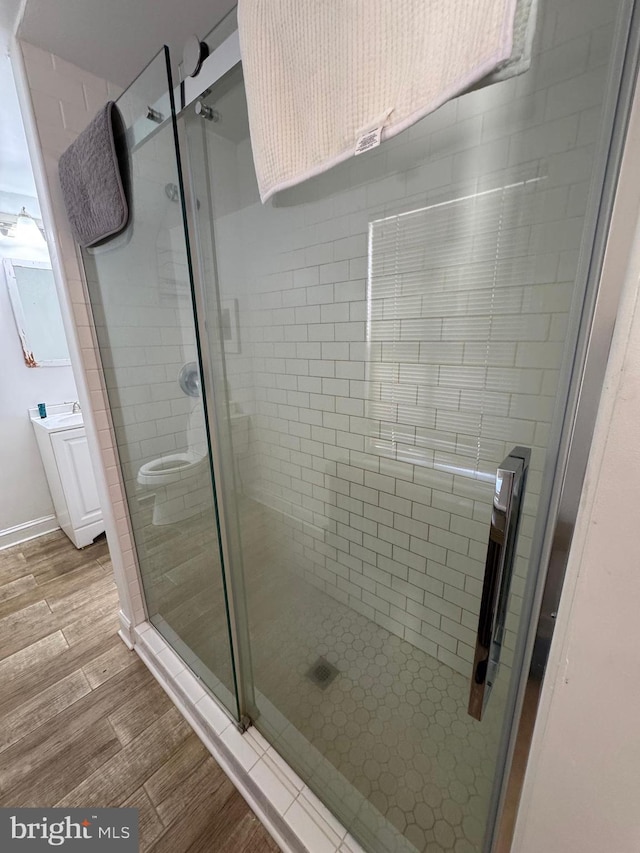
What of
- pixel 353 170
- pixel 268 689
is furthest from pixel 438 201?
pixel 268 689

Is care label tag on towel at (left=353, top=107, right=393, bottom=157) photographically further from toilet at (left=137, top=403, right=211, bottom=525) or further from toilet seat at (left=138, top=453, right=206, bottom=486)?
toilet seat at (left=138, top=453, right=206, bottom=486)

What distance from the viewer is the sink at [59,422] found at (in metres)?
2.19

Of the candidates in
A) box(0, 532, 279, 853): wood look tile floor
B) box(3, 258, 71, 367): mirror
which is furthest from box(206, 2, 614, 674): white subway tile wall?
box(3, 258, 71, 367): mirror

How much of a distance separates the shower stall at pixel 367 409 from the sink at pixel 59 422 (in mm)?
1111

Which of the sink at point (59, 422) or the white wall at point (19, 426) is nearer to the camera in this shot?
the sink at point (59, 422)

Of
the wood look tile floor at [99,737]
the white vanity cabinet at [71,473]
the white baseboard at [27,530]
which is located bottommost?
the wood look tile floor at [99,737]

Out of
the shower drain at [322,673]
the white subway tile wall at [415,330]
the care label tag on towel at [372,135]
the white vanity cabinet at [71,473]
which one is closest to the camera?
the care label tag on towel at [372,135]

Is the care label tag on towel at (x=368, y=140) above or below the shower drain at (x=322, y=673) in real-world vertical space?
above

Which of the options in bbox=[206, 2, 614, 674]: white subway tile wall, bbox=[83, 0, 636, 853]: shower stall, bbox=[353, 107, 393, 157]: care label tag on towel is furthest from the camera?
bbox=[206, 2, 614, 674]: white subway tile wall

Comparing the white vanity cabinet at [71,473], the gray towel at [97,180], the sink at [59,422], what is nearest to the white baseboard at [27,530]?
the white vanity cabinet at [71,473]

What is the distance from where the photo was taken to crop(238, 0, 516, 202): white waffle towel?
1.31ft

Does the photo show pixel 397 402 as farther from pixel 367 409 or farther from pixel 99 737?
pixel 99 737

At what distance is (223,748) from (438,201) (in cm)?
201

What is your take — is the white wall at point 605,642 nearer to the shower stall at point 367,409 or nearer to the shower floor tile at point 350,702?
the shower stall at point 367,409
